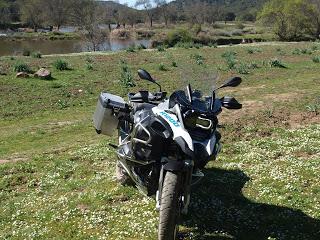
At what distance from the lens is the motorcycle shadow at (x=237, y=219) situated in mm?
8191

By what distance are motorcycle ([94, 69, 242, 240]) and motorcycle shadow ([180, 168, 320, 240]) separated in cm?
122

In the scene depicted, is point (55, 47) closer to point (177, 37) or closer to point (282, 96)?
point (177, 37)

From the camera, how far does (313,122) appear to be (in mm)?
15570

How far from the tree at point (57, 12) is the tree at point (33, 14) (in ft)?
8.10

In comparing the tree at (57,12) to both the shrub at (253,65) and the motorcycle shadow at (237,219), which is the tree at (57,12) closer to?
the shrub at (253,65)

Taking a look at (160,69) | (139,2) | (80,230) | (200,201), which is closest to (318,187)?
(200,201)

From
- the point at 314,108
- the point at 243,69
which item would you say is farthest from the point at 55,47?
the point at 314,108

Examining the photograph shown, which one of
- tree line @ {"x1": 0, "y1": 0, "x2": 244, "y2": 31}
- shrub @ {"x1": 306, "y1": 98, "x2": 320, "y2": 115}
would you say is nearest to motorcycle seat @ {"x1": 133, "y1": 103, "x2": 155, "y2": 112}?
shrub @ {"x1": 306, "y1": 98, "x2": 320, "y2": 115}

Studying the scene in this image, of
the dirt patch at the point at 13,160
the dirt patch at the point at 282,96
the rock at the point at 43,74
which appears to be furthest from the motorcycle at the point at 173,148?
the rock at the point at 43,74

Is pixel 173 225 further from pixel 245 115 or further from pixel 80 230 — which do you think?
pixel 245 115

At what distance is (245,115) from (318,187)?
6741 millimetres

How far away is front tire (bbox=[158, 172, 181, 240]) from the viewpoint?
6781 mm

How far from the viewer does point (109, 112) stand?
1005 cm

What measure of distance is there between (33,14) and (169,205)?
138 meters
